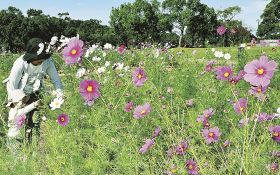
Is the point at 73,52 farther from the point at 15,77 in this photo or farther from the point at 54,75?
the point at 54,75

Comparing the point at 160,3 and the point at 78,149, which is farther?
the point at 160,3

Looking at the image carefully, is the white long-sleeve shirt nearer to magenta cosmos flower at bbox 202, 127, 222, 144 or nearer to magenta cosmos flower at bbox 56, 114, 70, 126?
magenta cosmos flower at bbox 56, 114, 70, 126

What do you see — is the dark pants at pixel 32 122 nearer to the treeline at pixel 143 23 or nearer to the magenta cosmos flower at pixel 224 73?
the magenta cosmos flower at pixel 224 73

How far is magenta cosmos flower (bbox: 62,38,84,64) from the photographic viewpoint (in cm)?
215

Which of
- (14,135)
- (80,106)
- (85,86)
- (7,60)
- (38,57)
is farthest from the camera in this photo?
(7,60)

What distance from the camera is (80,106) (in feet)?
15.5

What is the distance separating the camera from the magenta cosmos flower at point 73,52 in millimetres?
2154

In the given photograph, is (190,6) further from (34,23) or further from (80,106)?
(80,106)

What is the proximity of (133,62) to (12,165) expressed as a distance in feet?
35.3

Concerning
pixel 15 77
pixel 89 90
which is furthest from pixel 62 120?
pixel 15 77

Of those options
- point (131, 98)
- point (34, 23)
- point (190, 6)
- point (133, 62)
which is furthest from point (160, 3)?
point (131, 98)

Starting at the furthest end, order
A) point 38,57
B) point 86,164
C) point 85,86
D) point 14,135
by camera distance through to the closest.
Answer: point 38,57 → point 14,135 → point 86,164 → point 85,86

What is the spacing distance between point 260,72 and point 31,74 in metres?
3.19

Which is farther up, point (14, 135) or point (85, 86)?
point (85, 86)
